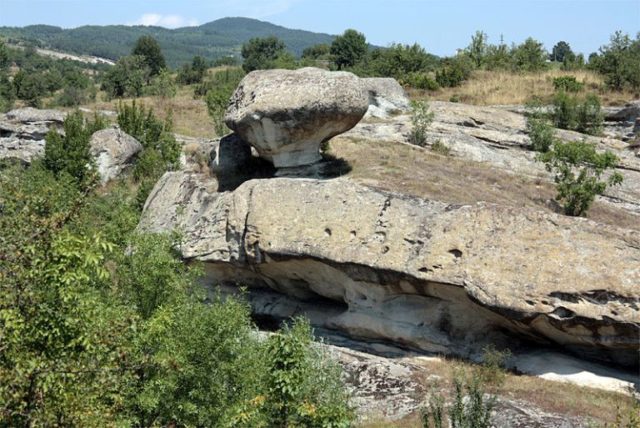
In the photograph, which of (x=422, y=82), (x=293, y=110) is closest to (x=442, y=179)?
(x=293, y=110)

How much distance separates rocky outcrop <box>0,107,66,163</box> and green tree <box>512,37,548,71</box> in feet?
88.6

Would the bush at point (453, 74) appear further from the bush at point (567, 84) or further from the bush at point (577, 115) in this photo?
the bush at point (577, 115)

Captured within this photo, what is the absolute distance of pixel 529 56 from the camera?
47406 millimetres

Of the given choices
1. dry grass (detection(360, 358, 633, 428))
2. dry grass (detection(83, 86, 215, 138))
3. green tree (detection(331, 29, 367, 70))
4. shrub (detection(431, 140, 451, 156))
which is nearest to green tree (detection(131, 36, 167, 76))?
green tree (detection(331, 29, 367, 70))

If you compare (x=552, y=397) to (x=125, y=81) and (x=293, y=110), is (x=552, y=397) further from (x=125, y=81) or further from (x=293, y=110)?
(x=125, y=81)

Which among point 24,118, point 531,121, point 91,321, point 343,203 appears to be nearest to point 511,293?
point 343,203

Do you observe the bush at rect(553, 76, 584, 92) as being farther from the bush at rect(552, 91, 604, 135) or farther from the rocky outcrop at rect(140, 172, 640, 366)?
the rocky outcrop at rect(140, 172, 640, 366)

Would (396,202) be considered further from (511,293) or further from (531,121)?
(531,121)

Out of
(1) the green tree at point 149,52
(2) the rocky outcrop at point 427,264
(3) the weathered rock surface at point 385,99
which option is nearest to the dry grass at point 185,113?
(3) the weathered rock surface at point 385,99

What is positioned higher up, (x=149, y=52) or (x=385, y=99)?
(x=385, y=99)

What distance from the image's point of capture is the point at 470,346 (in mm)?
15898

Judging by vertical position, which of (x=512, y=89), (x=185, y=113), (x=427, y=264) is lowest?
(x=185, y=113)

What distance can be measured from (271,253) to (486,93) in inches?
926

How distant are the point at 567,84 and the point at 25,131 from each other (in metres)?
26.9
